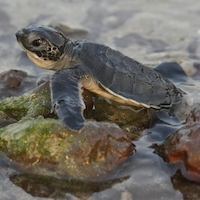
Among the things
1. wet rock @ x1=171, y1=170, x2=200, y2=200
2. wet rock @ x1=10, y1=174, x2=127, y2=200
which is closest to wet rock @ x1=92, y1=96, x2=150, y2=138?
wet rock @ x1=171, y1=170, x2=200, y2=200

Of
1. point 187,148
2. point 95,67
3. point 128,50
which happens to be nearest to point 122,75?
point 95,67

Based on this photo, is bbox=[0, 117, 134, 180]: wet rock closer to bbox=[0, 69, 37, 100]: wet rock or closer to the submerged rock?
the submerged rock

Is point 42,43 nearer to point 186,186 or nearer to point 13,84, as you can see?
point 13,84

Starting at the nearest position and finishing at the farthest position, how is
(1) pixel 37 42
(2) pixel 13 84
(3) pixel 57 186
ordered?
(3) pixel 57 186, (1) pixel 37 42, (2) pixel 13 84

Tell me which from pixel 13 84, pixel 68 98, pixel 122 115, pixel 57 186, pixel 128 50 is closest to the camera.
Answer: pixel 57 186

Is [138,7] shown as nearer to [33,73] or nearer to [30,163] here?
[33,73]

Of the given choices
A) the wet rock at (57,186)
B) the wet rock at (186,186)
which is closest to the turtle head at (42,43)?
the wet rock at (57,186)
